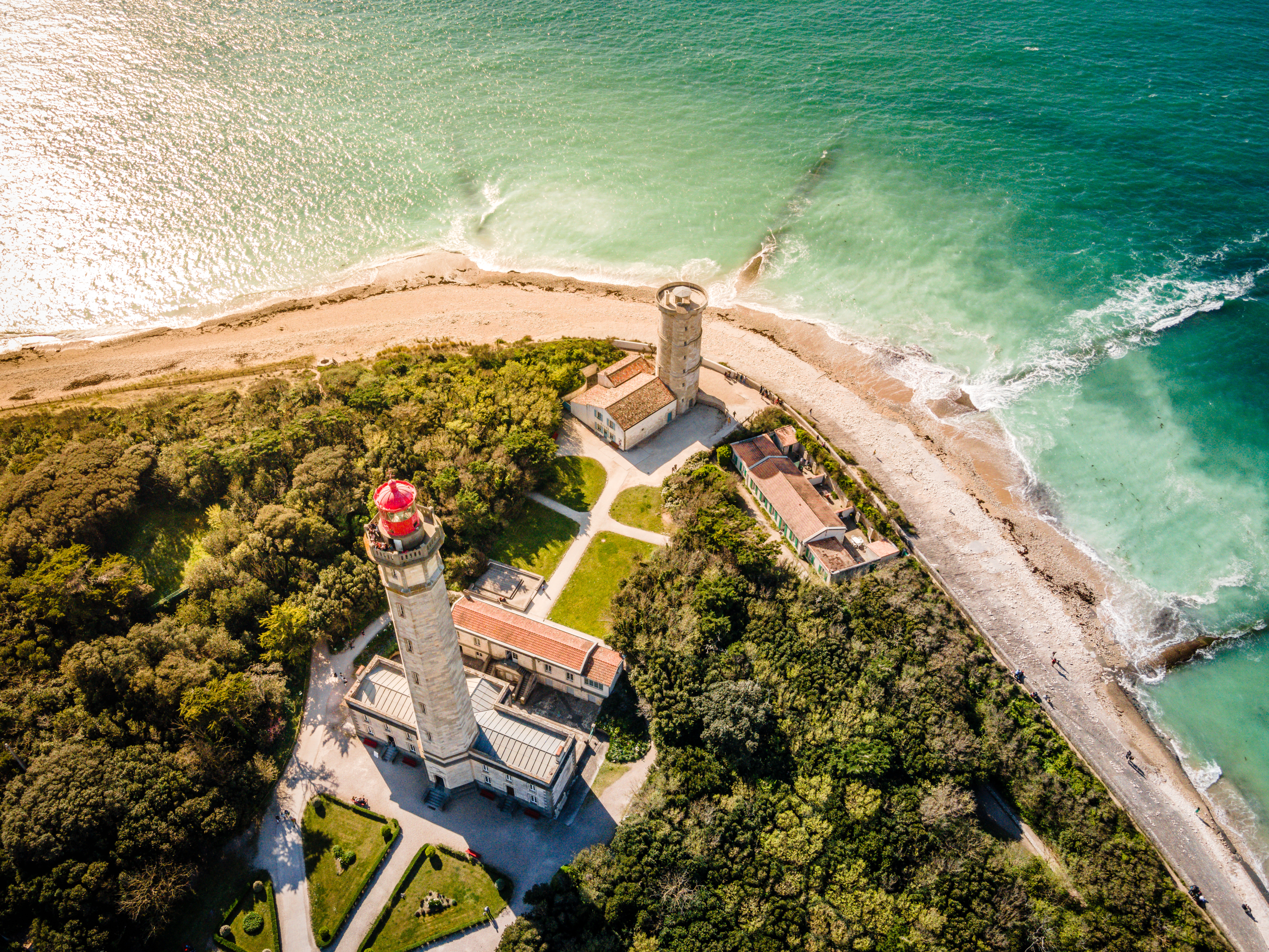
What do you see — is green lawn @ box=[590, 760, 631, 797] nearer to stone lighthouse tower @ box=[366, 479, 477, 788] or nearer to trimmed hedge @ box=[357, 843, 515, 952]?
trimmed hedge @ box=[357, 843, 515, 952]

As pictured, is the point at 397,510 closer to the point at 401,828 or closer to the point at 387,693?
the point at 387,693

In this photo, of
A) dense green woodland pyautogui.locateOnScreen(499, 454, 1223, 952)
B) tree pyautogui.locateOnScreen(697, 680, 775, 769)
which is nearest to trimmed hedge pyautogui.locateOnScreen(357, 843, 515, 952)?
dense green woodland pyautogui.locateOnScreen(499, 454, 1223, 952)

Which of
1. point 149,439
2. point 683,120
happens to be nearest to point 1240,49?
point 683,120

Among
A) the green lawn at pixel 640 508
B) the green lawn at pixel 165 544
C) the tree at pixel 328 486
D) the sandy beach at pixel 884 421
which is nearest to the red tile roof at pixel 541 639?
the green lawn at pixel 640 508

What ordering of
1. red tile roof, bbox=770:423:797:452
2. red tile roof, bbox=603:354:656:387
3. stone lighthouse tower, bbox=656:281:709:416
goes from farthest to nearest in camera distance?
red tile roof, bbox=603:354:656:387
red tile roof, bbox=770:423:797:452
stone lighthouse tower, bbox=656:281:709:416

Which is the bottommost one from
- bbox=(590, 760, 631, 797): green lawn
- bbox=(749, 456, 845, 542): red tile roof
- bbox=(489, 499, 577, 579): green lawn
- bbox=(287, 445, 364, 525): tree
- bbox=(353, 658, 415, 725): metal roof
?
bbox=(353, 658, 415, 725): metal roof

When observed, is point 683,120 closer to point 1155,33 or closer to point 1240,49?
point 1155,33
